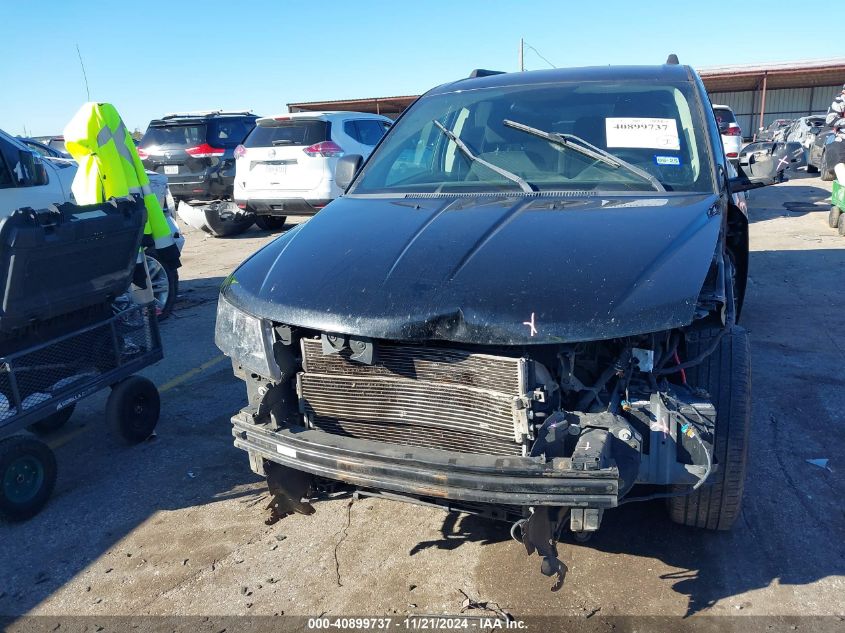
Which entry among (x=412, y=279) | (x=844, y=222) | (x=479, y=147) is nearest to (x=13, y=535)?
(x=412, y=279)

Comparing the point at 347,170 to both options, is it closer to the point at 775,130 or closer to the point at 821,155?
the point at 821,155

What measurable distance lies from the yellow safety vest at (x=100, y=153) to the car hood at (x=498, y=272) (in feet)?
10.9

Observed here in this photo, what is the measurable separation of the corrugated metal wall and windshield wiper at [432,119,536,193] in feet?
119

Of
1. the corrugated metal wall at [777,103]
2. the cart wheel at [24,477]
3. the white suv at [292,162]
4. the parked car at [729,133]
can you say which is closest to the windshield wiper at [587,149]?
the cart wheel at [24,477]

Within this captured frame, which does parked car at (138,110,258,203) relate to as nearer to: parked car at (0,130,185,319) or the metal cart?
parked car at (0,130,185,319)

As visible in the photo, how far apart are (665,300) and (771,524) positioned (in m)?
1.53

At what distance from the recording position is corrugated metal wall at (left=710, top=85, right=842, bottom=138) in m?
35.3

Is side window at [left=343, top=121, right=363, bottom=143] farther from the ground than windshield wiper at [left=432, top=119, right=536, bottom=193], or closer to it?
closer to it

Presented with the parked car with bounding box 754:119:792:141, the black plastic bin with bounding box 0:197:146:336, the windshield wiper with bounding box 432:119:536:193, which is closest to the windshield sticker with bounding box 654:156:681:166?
the windshield wiper with bounding box 432:119:536:193

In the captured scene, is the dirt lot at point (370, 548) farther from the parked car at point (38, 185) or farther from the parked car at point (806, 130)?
the parked car at point (806, 130)

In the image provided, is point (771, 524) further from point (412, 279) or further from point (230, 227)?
point (230, 227)

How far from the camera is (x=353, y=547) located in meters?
3.17

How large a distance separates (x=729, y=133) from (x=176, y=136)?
1069cm

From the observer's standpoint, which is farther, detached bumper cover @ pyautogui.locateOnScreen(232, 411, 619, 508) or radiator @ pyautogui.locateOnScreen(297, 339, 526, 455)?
radiator @ pyautogui.locateOnScreen(297, 339, 526, 455)
